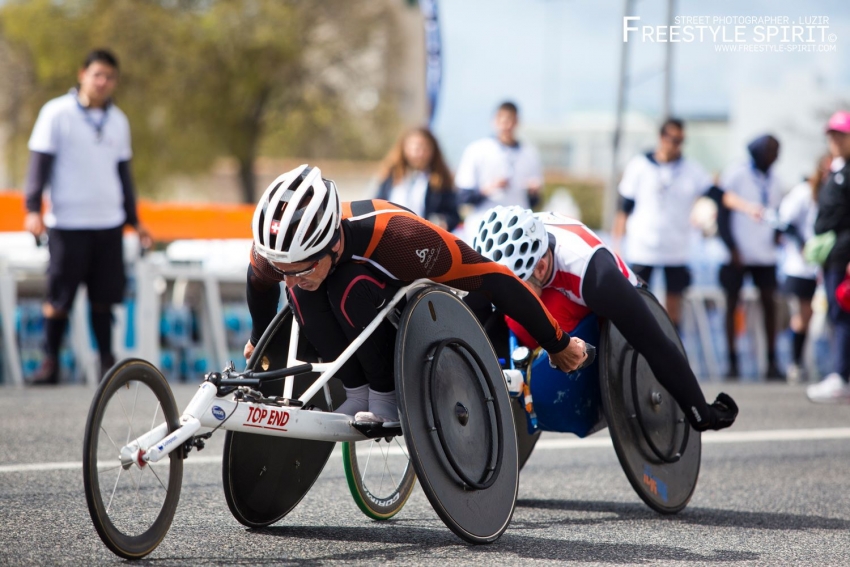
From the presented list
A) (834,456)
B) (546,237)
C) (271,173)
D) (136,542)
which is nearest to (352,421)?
(136,542)

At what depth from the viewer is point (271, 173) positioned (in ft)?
195

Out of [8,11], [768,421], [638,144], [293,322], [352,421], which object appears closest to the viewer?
[352,421]

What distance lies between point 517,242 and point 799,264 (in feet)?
27.9

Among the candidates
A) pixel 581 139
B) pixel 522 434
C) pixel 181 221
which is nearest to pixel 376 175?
pixel 181 221

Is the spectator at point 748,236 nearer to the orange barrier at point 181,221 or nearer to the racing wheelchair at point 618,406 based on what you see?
the orange barrier at point 181,221

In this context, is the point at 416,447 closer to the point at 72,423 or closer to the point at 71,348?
the point at 72,423

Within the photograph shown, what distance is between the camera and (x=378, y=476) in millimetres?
5309

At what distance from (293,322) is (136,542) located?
1155mm

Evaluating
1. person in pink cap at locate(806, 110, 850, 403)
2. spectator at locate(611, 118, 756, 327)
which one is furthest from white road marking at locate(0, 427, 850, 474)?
spectator at locate(611, 118, 756, 327)

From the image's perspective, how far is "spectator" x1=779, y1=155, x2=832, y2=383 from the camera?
12.6 meters

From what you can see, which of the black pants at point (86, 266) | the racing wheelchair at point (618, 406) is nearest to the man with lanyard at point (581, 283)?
the racing wheelchair at point (618, 406)

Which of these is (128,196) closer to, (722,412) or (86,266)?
(86,266)

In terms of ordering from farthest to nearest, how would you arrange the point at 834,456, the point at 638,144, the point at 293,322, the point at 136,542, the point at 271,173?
1. the point at 638,144
2. the point at 271,173
3. the point at 834,456
4. the point at 293,322
5. the point at 136,542

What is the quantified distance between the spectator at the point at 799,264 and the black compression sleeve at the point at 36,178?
7.35m
